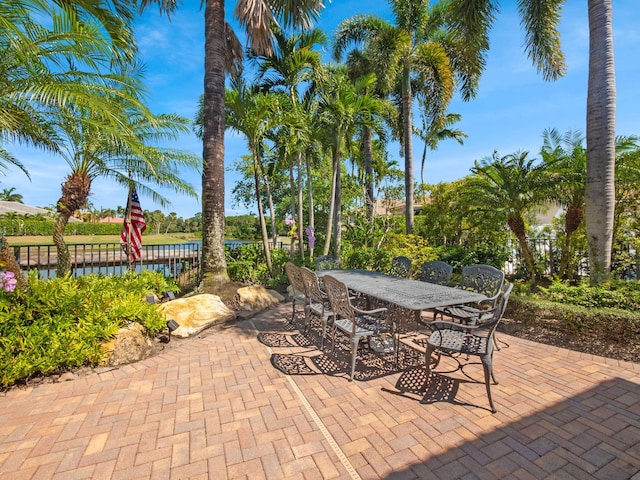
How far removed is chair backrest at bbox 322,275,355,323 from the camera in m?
3.35

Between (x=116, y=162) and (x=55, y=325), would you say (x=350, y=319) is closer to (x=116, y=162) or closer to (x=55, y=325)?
(x=55, y=325)

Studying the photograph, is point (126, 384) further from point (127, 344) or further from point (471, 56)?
point (471, 56)

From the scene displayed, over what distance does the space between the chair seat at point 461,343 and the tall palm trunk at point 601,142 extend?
3513mm

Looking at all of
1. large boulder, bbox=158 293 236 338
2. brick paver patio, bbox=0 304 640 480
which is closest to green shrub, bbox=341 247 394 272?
large boulder, bbox=158 293 236 338

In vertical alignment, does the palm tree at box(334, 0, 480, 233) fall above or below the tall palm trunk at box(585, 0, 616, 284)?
above

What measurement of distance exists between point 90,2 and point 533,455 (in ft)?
25.4

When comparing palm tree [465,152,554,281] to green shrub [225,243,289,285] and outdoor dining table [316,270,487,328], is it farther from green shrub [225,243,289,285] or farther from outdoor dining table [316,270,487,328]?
green shrub [225,243,289,285]

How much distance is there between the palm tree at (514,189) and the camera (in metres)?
6.59

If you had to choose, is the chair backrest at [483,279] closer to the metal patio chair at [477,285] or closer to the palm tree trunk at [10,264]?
the metal patio chair at [477,285]

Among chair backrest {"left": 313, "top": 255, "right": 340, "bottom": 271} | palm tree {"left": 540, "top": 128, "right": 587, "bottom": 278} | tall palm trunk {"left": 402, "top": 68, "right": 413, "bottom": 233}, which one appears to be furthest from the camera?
tall palm trunk {"left": 402, "top": 68, "right": 413, "bottom": 233}

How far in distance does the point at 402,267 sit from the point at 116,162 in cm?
673

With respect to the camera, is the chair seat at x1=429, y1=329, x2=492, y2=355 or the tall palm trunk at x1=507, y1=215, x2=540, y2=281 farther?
the tall palm trunk at x1=507, y1=215, x2=540, y2=281

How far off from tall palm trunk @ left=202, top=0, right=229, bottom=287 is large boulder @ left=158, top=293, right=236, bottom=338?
105 centimetres

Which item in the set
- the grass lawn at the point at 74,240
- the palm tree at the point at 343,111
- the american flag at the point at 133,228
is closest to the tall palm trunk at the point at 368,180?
the palm tree at the point at 343,111
